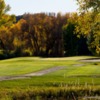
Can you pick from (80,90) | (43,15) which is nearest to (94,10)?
(80,90)

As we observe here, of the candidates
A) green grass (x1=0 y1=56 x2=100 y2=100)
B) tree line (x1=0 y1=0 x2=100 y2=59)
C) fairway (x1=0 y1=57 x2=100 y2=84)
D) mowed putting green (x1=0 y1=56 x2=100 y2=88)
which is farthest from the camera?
tree line (x1=0 y1=0 x2=100 y2=59)

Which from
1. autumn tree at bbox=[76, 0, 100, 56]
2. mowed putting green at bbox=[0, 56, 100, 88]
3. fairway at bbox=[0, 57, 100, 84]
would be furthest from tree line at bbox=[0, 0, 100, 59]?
autumn tree at bbox=[76, 0, 100, 56]

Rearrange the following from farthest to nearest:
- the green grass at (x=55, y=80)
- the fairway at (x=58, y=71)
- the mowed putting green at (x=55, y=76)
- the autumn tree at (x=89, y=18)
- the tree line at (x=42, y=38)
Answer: the tree line at (x=42, y=38)
the fairway at (x=58, y=71)
the mowed putting green at (x=55, y=76)
the green grass at (x=55, y=80)
the autumn tree at (x=89, y=18)

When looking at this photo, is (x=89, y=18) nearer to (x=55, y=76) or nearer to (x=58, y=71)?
(x=55, y=76)

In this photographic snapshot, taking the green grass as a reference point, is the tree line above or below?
above

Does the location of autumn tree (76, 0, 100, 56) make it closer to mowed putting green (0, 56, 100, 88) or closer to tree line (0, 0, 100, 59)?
mowed putting green (0, 56, 100, 88)

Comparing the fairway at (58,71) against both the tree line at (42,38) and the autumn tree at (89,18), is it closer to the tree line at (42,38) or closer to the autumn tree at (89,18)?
the autumn tree at (89,18)

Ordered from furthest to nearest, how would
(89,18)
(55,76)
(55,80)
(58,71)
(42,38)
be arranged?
(42,38) < (58,71) < (55,76) < (55,80) < (89,18)

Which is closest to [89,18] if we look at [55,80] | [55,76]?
[55,80]

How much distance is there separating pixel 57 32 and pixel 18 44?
9219 millimetres

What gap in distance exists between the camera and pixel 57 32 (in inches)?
3393

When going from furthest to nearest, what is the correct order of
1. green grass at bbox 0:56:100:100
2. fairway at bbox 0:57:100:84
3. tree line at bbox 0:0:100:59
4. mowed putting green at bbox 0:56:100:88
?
1. tree line at bbox 0:0:100:59
2. fairway at bbox 0:57:100:84
3. mowed putting green at bbox 0:56:100:88
4. green grass at bbox 0:56:100:100

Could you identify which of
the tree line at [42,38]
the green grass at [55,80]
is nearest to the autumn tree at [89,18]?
the green grass at [55,80]

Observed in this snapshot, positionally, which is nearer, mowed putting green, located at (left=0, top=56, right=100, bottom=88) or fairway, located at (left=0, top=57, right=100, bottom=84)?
mowed putting green, located at (left=0, top=56, right=100, bottom=88)
